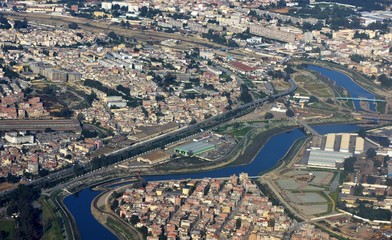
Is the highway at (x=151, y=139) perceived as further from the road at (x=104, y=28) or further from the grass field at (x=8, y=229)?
the grass field at (x=8, y=229)

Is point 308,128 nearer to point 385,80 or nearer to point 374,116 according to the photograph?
point 374,116

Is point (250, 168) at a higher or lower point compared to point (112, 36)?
higher

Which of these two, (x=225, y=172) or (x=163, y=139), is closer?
(x=225, y=172)

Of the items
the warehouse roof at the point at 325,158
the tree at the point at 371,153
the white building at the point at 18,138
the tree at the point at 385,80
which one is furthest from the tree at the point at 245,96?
the white building at the point at 18,138

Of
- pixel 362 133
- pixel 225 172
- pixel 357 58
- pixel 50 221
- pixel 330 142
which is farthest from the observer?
pixel 357 58

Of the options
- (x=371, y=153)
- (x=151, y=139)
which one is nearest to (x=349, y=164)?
(x=371, y=153)

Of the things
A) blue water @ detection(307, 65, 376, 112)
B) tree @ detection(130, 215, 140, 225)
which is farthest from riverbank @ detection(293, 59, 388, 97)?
tree @ detection(130, 215, 140, 225)

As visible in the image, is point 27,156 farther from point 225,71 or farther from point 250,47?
point 250,47
